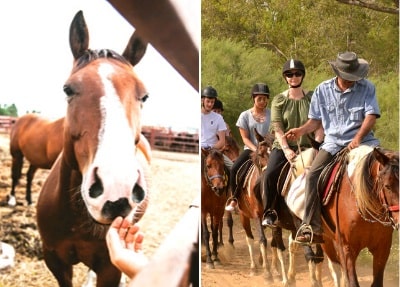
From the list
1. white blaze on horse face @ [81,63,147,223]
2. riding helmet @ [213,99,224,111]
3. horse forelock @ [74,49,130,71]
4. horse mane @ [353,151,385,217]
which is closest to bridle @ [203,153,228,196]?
riding helmet @ [213,99,224,111]

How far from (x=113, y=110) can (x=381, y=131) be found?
65.3 inches

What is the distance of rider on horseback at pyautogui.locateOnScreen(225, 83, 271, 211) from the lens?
16.4 ft

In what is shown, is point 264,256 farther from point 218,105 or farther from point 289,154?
point 218,105

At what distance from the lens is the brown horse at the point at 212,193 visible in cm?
521

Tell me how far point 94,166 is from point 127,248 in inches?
24.0

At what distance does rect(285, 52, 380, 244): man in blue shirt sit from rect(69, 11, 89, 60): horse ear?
4.93 ft

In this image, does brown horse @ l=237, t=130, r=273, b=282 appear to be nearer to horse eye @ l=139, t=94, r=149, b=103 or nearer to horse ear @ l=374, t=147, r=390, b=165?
horse eye @ l=139, t=94, r=149, b=103

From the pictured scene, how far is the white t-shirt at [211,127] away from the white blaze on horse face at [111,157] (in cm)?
59

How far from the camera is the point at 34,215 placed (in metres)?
4.88

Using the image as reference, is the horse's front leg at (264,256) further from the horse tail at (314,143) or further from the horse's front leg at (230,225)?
the horse tail at (314,143)

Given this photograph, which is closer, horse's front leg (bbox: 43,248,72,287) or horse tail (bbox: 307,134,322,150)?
horse tail (bbox: 307,134,322,150)

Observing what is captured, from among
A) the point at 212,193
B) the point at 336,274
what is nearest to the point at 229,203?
the point at 212,193

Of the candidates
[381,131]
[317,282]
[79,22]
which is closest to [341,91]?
[381,131]

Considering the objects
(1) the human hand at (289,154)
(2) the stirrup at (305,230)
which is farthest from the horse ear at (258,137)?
(2) the stirrup at (305,230)
